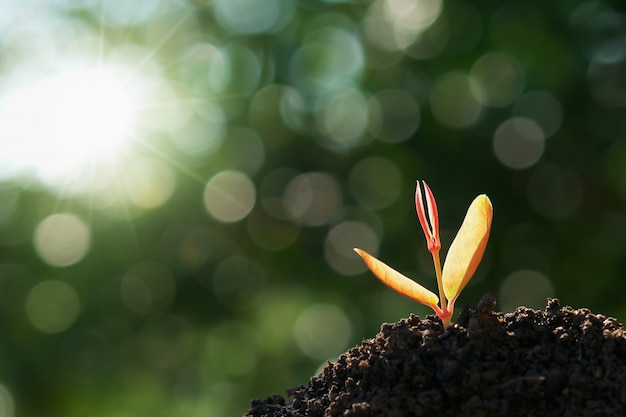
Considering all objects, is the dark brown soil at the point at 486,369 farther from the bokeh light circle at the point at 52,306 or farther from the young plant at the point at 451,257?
the bokeh light circle at the point at 52,306

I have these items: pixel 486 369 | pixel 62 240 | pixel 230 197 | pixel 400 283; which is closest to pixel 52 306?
pixel 62 240

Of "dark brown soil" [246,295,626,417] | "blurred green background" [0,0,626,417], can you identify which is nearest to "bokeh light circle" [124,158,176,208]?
"blurred green background" [0,0,626,417]

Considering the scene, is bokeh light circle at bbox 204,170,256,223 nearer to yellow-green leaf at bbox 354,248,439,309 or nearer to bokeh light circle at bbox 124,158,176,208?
bokeh light circle at bbox 124,158,176,208

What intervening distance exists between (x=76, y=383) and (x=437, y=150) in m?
4.75

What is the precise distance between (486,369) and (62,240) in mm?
7377

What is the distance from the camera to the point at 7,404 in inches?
298

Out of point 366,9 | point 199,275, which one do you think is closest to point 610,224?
point 366,9

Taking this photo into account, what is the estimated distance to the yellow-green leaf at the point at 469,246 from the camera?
135 centimetres

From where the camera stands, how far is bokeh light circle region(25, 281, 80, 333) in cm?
777

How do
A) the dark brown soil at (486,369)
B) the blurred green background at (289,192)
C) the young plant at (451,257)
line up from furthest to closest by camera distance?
the blurred green background at (289,192)
the young plant at (451,257)
the dark brown soil at (486,369)

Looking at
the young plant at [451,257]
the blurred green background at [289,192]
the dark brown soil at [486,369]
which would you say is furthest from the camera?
the blurred green background at [289,192]

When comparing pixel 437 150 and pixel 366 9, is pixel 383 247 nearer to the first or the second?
pixel 437 150

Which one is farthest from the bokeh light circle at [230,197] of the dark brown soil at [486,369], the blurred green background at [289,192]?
the dark brown soil at [486,369]

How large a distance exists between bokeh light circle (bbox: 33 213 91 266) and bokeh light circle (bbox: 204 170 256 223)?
1449mm
